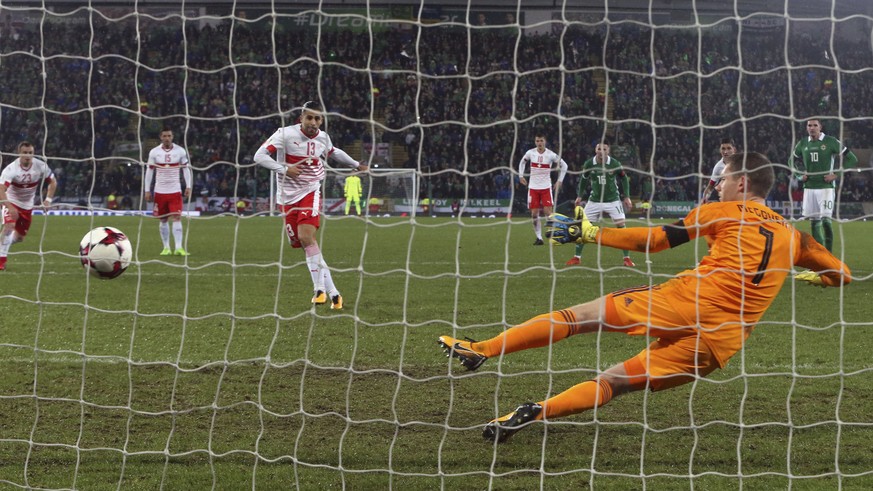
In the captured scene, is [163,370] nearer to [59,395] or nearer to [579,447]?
[59,395]

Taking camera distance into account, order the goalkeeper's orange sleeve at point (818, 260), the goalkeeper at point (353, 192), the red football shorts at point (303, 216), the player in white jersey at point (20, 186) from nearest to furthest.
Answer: the goalkeeper's orange sleeve at point (818, 260), the red football shorts at point (303, 216), the player in white jersey at point (20, 186), the goalkeeper at point (353, 192)

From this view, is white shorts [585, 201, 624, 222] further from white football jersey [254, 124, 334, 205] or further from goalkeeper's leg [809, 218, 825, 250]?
white football jersey [254, 124, 334, 205]

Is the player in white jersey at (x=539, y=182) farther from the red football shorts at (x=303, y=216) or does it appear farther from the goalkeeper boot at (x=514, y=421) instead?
the goalkeeper boot at (x=514, y=421)

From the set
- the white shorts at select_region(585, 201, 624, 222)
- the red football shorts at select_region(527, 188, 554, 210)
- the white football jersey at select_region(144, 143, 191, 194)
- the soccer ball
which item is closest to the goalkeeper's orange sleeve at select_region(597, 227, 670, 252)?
the soccer ball

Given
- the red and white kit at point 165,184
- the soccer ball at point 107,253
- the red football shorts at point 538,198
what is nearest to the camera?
the soccer ball at point 107,253

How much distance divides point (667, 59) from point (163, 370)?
89.1 feet

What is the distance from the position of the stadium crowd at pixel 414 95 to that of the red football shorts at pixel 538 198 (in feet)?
14.6

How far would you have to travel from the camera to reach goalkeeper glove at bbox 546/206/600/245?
175 inches

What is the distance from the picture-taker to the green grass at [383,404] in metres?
4.31

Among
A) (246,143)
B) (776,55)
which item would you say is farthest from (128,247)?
(776,55)

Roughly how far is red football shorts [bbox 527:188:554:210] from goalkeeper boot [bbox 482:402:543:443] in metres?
13.0

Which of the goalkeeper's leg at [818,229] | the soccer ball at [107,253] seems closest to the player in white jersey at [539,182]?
the goalkeeper's leg at [818,229]

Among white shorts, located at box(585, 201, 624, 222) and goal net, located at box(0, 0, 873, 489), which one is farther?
white shorts, located at box(585, 201, 624, 222)

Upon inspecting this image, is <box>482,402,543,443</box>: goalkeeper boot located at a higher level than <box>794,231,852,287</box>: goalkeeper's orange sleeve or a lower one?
lower
